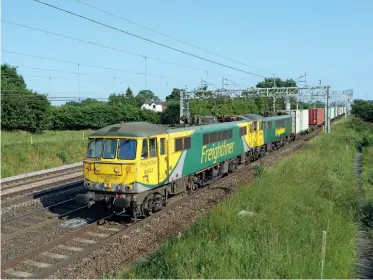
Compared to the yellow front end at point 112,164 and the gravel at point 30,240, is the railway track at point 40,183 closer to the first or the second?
the gravel at point 30,240

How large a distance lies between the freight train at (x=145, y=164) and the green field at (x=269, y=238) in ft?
7.90

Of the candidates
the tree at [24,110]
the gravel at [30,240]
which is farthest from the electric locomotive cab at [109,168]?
the tree at [24,110]

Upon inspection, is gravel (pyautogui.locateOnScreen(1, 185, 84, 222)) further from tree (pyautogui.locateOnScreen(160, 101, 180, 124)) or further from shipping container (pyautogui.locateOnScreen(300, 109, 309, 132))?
tree (pyautogui.locateOnScreen(160, 101, 180, 124))

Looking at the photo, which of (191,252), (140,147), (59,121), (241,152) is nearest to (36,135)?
(59,121)

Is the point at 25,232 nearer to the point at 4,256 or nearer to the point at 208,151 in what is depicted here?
the point at 4,256

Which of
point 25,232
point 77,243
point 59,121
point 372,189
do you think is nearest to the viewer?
point 77,243

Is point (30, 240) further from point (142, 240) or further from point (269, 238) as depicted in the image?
point (269, 238)

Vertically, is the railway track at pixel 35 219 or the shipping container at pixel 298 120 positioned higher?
the shipping container at pixel 298 120

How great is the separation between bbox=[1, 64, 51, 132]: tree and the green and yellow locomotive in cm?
3532

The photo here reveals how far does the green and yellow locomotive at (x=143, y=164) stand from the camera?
1271cm

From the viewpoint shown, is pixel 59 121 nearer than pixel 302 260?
No

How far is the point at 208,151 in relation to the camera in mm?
18203

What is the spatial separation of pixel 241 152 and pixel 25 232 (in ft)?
45.9

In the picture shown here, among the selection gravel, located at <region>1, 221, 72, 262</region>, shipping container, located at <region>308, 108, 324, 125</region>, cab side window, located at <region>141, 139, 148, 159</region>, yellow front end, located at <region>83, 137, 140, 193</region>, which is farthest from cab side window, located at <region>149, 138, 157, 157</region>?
shipping container, located at <region>308, 108, 324, 125</region>
